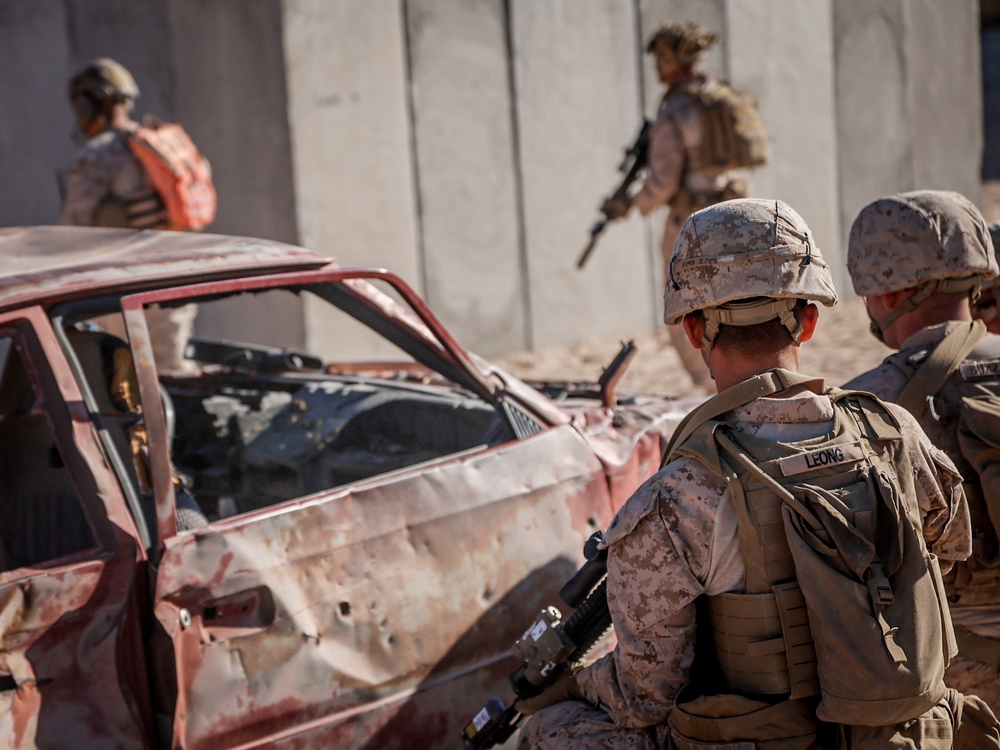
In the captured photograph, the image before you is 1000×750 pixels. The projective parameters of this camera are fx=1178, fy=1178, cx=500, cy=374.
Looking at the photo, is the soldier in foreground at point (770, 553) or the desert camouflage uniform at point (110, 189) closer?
the soldier in foreground at point (770, 553)

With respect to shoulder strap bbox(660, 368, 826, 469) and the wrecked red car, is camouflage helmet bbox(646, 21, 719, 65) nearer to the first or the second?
the wrecked red car

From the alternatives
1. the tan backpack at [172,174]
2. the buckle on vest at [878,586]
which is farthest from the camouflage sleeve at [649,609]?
the tan backpack at [172,174]

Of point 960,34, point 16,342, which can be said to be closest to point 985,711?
point 16,342

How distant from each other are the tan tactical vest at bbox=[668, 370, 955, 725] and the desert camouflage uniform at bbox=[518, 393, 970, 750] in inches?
1.2

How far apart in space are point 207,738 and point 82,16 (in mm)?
6596

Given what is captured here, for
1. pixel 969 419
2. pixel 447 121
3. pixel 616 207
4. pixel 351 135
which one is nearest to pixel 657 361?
pixel 616 207

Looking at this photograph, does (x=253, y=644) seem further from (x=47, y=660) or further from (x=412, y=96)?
(x=412, y=96)

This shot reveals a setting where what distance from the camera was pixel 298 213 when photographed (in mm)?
7316

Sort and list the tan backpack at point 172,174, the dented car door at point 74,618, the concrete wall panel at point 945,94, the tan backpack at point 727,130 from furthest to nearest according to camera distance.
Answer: the concrete wall panel at point 945,94, the tan backpack at point 727,130, the tan backpack at point 172,174, the dented car door at point 74,618

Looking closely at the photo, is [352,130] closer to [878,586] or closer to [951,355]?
[951,355]

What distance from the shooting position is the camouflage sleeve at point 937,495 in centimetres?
191

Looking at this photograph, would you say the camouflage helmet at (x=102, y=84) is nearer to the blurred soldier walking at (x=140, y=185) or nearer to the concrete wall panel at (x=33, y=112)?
the blurred soldier walking at (x=140, y=185)

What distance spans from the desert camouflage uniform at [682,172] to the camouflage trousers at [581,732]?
4397 mm

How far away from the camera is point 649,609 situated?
1.79 meters
